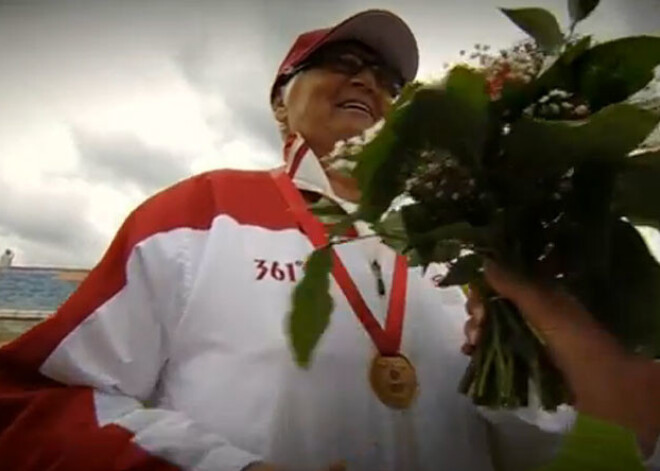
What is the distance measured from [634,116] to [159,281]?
1.56ft

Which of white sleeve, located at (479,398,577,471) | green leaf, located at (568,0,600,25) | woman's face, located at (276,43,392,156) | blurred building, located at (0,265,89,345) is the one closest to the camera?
green leaf, located at (568,0,600,25)

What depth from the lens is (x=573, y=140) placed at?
0.58m

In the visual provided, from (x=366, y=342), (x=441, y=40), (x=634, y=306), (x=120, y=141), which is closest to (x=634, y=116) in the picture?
(x=634, y=306)

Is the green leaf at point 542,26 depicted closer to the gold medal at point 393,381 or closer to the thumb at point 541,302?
the thumb at point 541,302

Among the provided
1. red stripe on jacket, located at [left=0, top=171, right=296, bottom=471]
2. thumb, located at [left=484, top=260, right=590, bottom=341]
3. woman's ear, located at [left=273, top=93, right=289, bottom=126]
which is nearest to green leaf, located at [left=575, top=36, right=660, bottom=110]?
thumb, located at [left=484, top=260, right=590, bottom=341]

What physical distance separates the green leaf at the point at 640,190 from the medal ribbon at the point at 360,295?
0.26 metres

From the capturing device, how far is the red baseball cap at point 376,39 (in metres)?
1.05

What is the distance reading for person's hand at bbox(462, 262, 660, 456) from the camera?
1.86 feet

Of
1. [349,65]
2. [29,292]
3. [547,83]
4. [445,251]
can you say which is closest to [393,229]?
[445,251]

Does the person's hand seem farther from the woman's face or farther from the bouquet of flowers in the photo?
the woman's face

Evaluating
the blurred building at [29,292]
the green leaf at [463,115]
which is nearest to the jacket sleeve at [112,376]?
the green leaf at [463,115]

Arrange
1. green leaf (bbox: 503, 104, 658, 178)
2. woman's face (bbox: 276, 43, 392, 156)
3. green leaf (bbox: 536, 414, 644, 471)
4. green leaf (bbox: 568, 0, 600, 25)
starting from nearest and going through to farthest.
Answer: green leaf (bbox: 536, 414, 644, 471), green leaf (bbox: 503, 104, 658, 178), green leaf (bbox: 568, 0, 600, 25), woman's face (bbox: 276, 43, 392, 156)

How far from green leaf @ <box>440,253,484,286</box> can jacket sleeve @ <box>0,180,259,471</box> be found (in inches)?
8.8

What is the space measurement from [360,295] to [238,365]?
14cm
